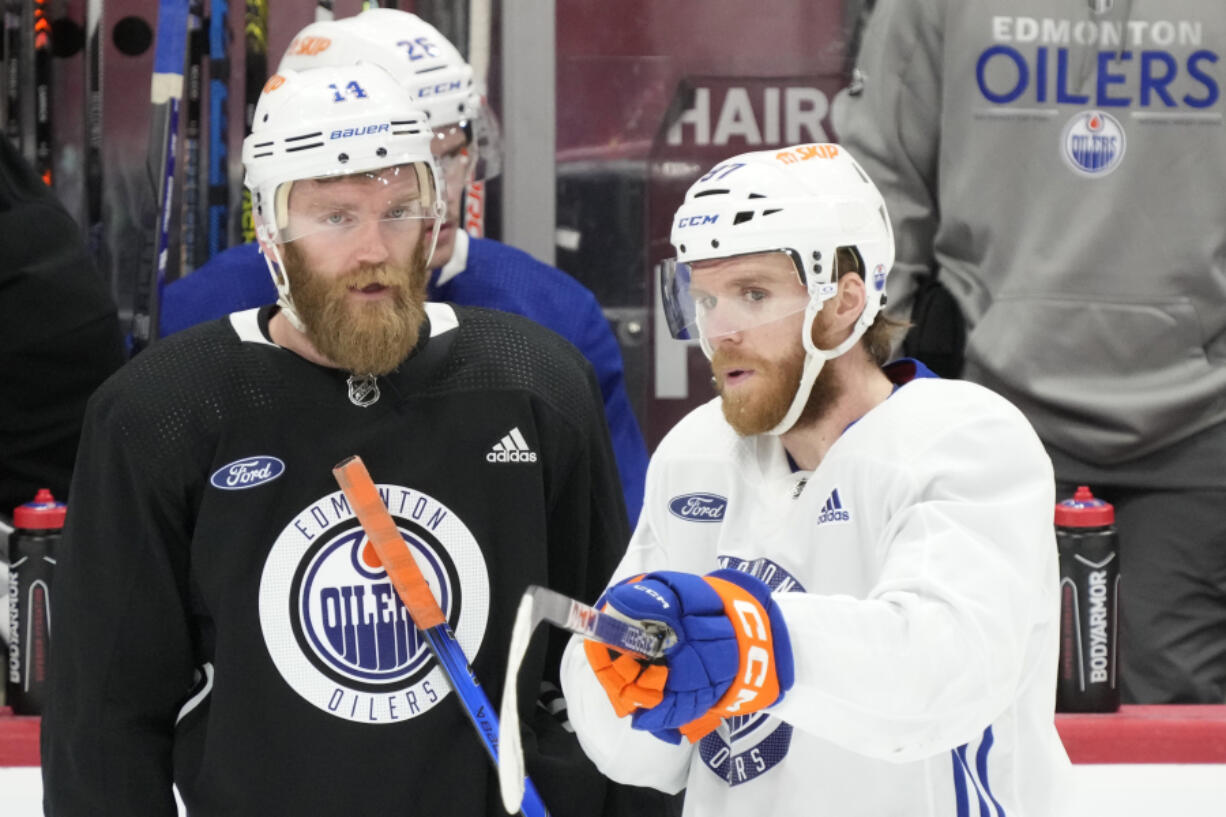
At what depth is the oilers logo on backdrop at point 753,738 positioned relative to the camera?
A: 1.90 metres

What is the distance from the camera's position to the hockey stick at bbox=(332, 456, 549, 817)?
2115 mm

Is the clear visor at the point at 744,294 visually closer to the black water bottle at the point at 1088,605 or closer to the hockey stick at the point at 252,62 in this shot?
the black water bottle at the point at 1088,605

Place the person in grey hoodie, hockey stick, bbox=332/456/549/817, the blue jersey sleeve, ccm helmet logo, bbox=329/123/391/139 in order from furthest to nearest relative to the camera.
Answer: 1. the person in grey hoodie
2. the blue jersey sleeve
3. ccm helmet logo, bbox=329/123/391/139
4. hockey stick, bbox=332/456/549/817

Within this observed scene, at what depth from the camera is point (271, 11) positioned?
379 cm

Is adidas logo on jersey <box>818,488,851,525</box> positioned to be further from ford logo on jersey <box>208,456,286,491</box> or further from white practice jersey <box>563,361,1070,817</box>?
ford logo on jersey <box>208,456,286,491</box>

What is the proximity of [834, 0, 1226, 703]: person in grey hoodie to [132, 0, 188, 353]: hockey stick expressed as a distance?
1.28 meters

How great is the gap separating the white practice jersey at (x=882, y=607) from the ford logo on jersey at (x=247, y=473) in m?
0.42

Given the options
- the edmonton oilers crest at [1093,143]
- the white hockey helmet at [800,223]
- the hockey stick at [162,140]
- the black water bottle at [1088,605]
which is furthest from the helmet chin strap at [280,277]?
the edmonton oilers crest at [1093,143]

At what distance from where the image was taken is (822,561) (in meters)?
1.87

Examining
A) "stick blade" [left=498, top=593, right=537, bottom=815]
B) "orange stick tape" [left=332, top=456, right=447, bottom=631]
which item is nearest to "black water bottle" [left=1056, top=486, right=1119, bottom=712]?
"orange stick tape" [left=332, top=456, right=447, bottom=631]

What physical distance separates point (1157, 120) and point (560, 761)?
1.84 metres

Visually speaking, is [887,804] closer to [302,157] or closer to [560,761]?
[560,761]

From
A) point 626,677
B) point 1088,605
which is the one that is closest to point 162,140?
point 1088,605

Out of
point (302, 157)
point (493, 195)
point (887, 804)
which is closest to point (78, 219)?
point (493, 195)
